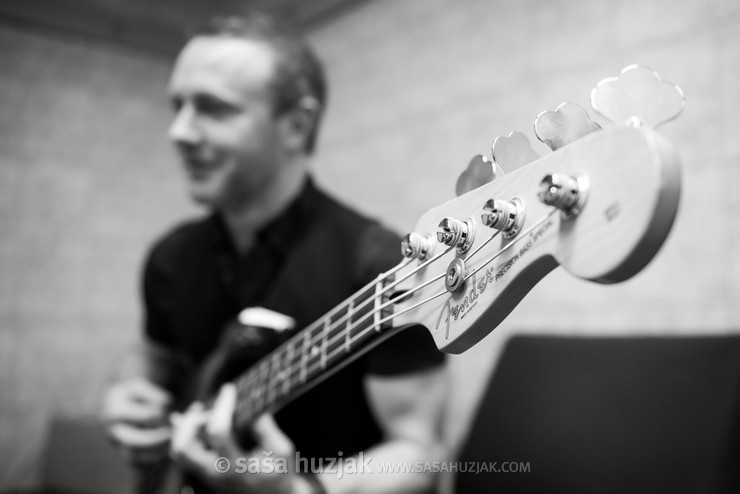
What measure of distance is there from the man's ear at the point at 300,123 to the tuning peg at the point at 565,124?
778 millimetres

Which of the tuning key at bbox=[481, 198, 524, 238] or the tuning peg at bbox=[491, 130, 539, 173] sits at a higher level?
the tuning peg at bbox=[491, 130, 539, 173]

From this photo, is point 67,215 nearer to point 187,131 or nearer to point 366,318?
point 187,131

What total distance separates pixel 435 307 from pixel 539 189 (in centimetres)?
13

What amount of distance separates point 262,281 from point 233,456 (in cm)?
34

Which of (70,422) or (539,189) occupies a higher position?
(539,189)

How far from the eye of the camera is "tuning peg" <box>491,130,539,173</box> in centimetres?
38

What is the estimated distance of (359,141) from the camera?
194 centimetres

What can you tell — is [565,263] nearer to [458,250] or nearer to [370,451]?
[458,250]

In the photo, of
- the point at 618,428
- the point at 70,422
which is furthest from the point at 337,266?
the point at 70,422

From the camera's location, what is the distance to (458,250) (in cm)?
A: 40

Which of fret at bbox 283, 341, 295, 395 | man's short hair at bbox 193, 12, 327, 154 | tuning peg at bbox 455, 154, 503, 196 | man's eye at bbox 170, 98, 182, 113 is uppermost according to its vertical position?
man's short hair at bbox 193, 12, 327, 154

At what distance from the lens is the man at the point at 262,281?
32.9 inches

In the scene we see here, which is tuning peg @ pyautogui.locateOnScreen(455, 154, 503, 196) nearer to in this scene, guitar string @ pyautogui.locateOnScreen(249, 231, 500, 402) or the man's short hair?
guitar string @ pyautogui.locateOnScreen(249, 231, 500, 402)

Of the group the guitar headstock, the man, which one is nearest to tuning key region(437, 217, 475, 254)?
the guitar headstock
